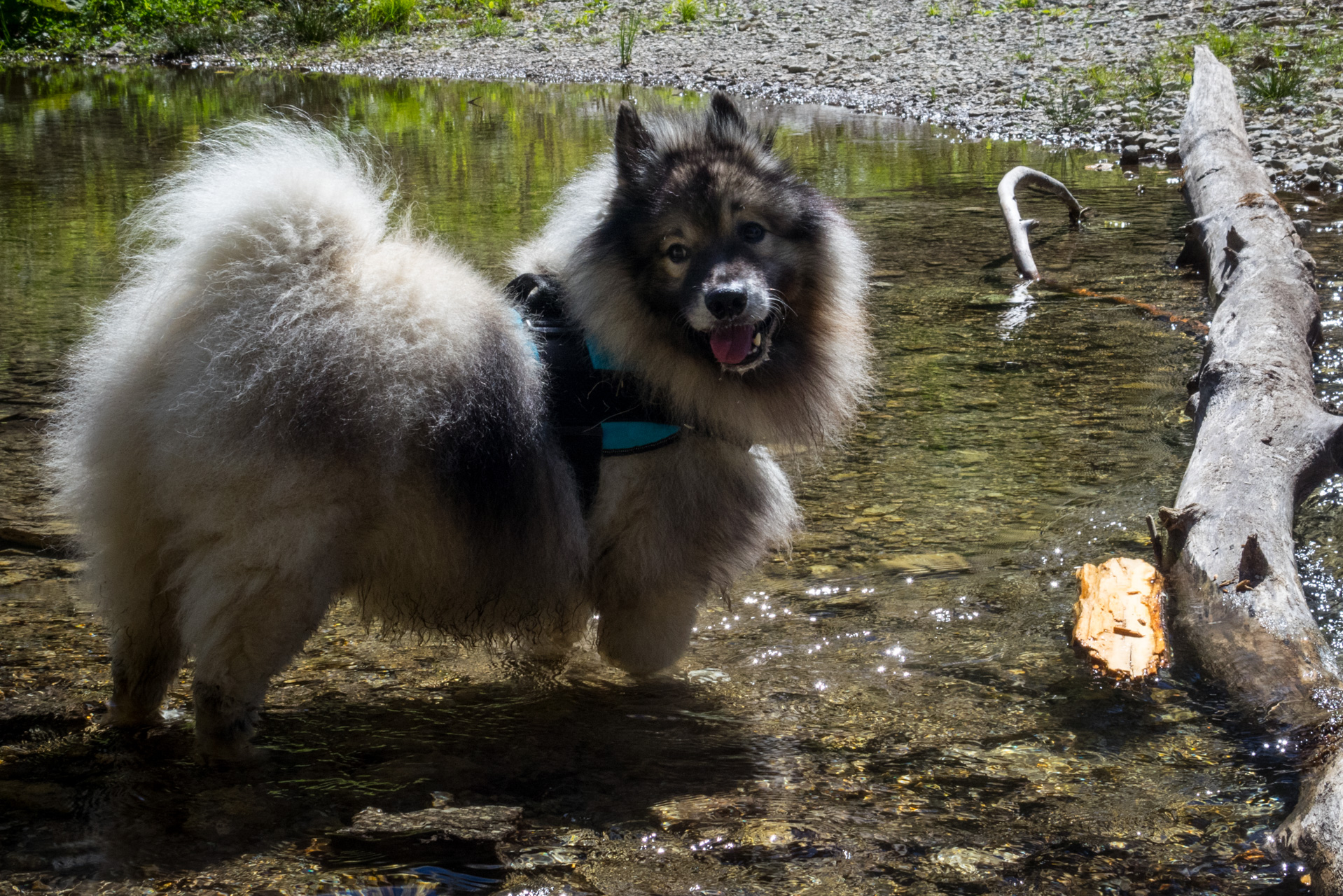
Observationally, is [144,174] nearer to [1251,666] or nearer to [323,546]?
[323,546]

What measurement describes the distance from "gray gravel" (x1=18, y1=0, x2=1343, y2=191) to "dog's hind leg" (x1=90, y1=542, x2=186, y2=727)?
9.72 metres

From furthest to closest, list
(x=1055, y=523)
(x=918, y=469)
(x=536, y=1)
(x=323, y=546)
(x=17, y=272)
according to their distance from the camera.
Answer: (x=536, y=1) < (x=17, y=272) < (x=918, y=469) < (x=1055, y=523) < (x=323, y=546)

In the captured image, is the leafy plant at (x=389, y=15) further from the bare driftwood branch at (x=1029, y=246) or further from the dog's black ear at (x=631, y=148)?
the dog's black ear at (x=631, y=148)

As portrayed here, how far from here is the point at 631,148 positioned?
3463 millimetres

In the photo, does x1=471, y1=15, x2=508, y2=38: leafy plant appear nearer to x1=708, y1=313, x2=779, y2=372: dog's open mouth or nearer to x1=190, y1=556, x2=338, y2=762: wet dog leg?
x1=708, y1=313, x2=779, y2=372: dog's open mouth

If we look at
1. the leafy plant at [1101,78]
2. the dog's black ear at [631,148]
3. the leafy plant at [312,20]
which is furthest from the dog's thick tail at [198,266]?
the leafy plant at [312,20]

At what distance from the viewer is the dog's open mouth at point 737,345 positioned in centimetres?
327

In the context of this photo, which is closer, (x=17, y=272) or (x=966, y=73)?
(x=17, y=272)

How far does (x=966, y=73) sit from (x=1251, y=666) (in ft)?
48.0

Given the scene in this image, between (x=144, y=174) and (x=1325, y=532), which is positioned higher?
(x=144, y=174)

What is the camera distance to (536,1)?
2522 centimetres

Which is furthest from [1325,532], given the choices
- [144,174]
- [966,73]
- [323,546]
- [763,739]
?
[966,73]

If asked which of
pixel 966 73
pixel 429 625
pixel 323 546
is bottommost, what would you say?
pixel 429 625

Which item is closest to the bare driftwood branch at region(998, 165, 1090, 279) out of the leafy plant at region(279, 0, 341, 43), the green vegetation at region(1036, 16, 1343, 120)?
the green vegetation at region(1036, 16, 1343, 120)
